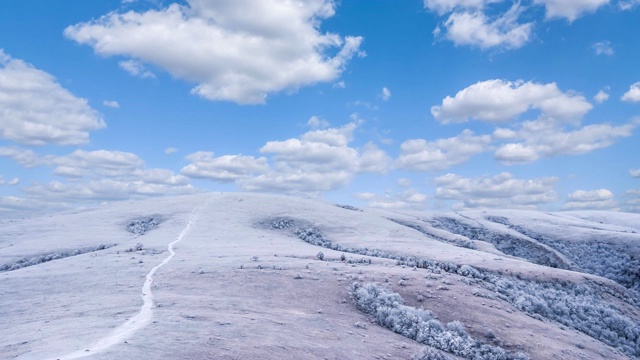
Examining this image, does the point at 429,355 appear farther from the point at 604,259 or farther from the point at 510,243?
the point at 510,243

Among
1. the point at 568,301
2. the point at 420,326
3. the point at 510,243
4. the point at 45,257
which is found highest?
the point at 510,243

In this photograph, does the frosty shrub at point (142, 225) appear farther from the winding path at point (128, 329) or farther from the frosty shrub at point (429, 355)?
the frosty shrub at point (429, 355)

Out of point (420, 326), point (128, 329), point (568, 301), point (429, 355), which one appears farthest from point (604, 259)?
point (128, 329)

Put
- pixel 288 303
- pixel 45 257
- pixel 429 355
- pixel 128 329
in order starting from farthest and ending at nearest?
pixel 45 257 → pixel 288 303 → pixel 429 355 → pixel 128 329

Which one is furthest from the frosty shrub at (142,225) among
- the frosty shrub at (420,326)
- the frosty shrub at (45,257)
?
the frosty shrub at (420,326)

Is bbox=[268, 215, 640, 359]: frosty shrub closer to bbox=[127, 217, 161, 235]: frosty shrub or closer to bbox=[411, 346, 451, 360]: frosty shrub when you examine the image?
bbox=[411, 346, 451, 360]: frosty shrub

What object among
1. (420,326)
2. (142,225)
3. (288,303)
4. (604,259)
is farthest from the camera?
(604,259)

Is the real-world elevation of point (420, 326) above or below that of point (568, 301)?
above
